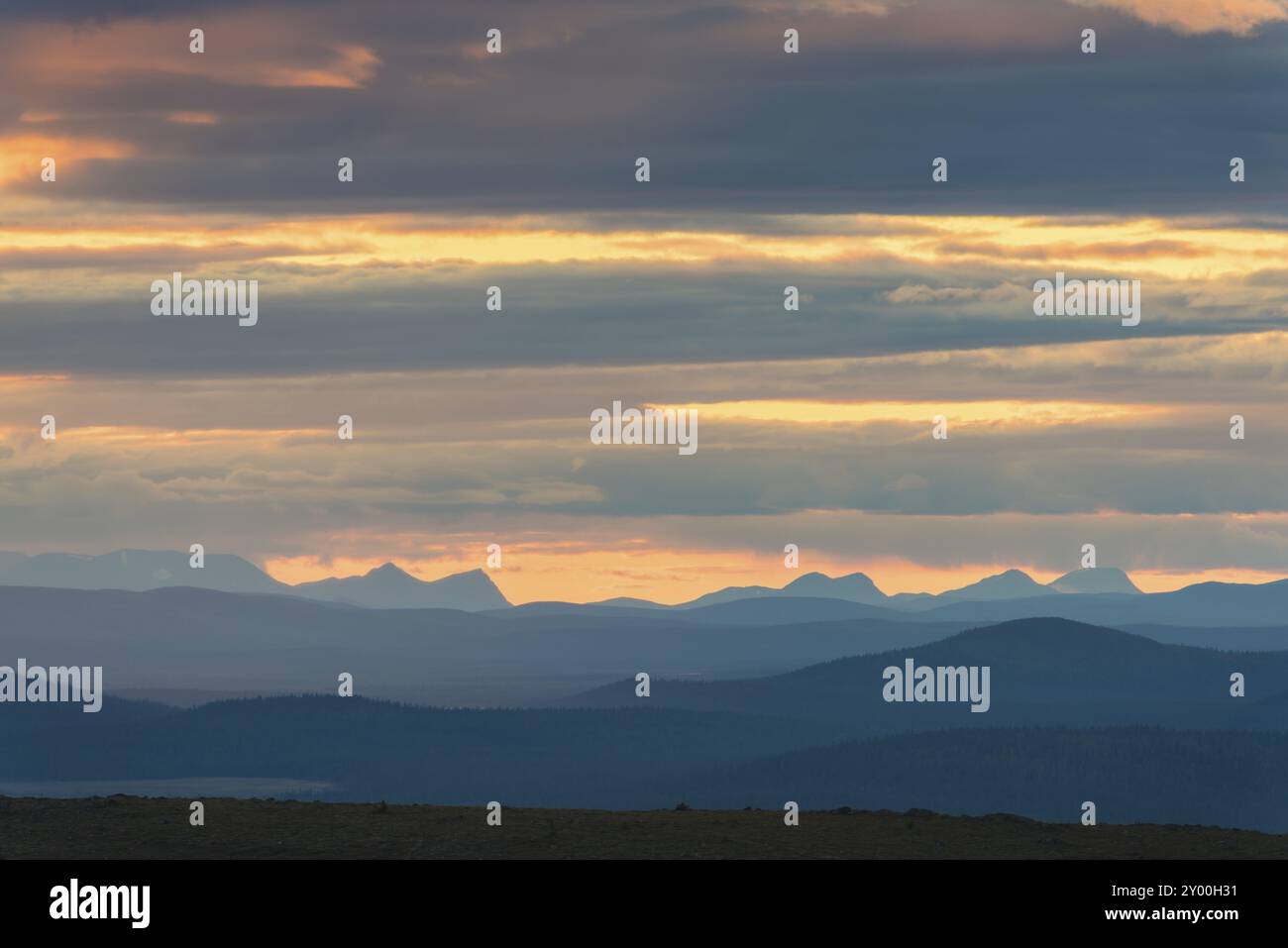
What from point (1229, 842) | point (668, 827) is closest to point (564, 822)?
point (668, 827)

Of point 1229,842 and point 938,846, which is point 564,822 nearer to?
point 938,846
